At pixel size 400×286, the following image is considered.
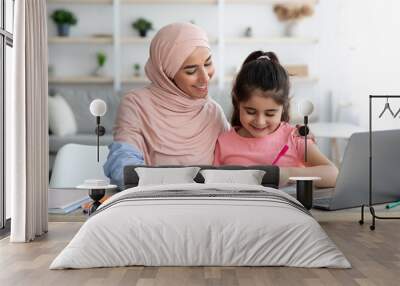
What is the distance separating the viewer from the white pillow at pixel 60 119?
22.8ft

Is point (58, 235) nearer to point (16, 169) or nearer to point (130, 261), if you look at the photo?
point (16, 169)

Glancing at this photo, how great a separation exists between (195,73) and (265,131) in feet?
2.30

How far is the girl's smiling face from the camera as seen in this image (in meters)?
5.14

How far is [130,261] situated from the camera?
3.40m

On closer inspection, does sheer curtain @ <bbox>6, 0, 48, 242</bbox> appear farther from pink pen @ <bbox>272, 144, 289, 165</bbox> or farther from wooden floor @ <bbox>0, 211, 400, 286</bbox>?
pink pen @ <bbox>272, 144, 289, 165</bbox>

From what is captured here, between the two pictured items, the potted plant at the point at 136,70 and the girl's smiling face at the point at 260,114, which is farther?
the potted plant at the point at 136,70

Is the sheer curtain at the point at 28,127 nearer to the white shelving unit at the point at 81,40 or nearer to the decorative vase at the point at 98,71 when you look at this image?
the white shelving unit at the point at 81,40

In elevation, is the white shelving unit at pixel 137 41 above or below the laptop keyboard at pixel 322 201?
above

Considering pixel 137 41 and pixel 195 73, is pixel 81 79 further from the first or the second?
pixel 195 73

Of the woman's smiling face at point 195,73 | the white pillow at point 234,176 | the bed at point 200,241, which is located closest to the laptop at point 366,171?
the white pillow at point 234,176

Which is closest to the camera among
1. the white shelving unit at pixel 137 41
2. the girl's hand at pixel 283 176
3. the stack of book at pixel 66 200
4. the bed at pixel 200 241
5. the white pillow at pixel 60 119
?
the bed at pixel 200 241

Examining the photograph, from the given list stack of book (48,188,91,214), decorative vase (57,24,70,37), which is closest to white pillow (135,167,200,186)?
stack of book (48,188,91,214)

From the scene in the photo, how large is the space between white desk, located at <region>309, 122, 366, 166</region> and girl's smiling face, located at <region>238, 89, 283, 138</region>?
2.11 metres

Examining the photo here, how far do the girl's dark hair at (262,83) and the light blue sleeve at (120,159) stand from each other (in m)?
0.79
